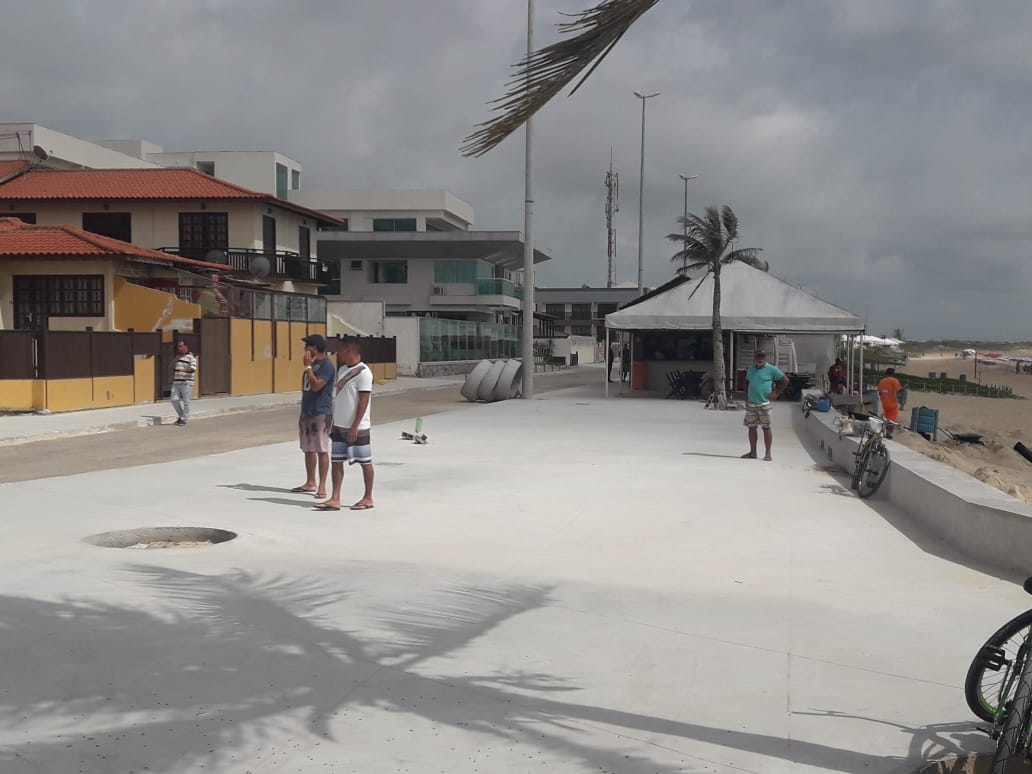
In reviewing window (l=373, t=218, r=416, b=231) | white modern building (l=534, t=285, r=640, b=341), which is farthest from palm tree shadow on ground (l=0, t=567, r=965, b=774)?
white modern building (l=534, t=285, r=640, b=341)

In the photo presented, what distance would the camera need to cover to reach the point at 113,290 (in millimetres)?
33750

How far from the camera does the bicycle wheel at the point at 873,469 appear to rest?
12.2 metres

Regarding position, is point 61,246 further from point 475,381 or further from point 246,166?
point 246,166

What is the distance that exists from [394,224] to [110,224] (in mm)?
31336

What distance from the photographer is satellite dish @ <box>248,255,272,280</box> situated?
47.3 m

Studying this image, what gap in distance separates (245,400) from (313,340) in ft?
70.5

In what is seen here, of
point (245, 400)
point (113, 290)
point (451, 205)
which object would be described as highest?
point (451, 205)

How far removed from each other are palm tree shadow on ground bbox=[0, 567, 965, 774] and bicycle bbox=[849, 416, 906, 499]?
6.96 meters

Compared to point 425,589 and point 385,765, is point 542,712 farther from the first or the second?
point 425,589

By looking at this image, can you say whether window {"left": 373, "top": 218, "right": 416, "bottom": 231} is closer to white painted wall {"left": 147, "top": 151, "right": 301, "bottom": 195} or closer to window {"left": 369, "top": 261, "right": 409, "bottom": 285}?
window {"left": 369, "top": 261, "right": 409, "bottom": 285}

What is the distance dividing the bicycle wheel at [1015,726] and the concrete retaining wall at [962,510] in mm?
4328

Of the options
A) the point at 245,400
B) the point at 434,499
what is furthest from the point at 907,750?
the point at 245,400

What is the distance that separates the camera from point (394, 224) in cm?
7769

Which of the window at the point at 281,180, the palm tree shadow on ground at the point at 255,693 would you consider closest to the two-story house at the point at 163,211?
the window at the point at 281,180
